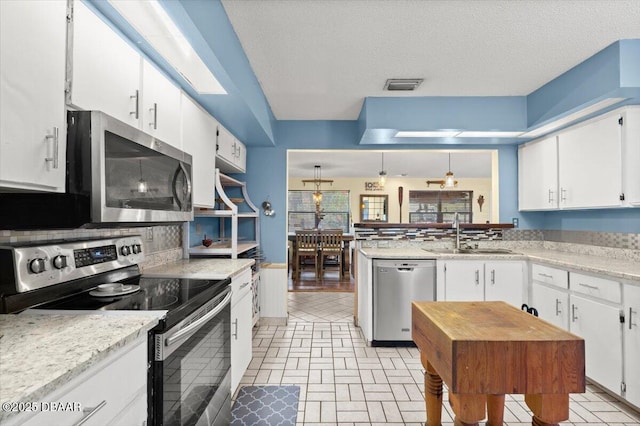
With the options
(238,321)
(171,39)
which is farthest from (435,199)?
(171,39)

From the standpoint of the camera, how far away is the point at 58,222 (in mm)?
1170

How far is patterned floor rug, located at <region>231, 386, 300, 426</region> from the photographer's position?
1954 mm

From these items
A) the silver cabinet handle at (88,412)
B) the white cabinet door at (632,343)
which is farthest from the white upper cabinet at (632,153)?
the silver cabinet handle at (88,412)

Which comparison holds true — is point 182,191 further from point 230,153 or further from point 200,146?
point 230,153

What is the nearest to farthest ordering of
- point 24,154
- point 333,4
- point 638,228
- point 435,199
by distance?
point 24,154
point 333,4
point 638,228
point 435,199

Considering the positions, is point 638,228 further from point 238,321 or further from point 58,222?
point 58,222

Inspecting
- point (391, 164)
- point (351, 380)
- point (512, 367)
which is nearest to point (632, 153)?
point (512, 367)

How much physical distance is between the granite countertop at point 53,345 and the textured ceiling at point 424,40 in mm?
1702

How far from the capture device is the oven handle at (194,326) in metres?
1.17

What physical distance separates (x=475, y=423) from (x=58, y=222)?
175cm

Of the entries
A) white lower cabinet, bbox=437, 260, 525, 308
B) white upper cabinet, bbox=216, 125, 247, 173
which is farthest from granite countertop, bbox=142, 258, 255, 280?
white lower cabinet, bbox=437, 260, 525, 308

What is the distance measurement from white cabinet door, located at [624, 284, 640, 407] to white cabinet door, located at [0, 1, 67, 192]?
2988mm

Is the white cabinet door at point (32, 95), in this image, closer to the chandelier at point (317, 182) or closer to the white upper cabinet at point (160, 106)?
the white upper cabinet at point (160, 106)

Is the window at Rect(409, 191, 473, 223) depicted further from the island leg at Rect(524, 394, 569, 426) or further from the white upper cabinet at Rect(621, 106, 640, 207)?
the island leg at Rect(524, 394, 569, 426)
